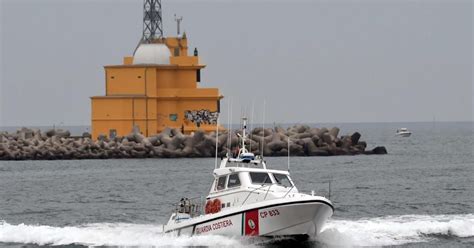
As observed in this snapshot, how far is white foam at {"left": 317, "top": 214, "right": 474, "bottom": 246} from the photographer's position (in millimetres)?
29531

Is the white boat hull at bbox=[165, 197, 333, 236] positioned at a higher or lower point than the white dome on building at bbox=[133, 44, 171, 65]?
lower

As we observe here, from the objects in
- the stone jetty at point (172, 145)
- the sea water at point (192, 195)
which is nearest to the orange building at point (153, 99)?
the stone jetty at point (172, 145)

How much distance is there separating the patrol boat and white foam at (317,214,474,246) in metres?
1.04

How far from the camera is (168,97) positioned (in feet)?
237

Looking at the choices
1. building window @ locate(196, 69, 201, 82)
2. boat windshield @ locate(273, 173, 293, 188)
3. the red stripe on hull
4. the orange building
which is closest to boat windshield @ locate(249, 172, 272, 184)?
boat windshield @ locate(273, 173, 293, 188)

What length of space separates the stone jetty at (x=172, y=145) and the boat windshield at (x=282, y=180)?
3601cm

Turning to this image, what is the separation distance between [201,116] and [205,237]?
4490 centimetres

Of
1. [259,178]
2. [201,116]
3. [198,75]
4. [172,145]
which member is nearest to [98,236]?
[259,178]

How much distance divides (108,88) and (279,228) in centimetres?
4640

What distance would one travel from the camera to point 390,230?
32.2 metres

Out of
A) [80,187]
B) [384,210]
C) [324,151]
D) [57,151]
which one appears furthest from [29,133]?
[384,210]

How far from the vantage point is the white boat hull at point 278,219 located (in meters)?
27.3

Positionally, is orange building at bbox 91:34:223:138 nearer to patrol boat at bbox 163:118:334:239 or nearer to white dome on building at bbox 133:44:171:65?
white dome on building at bbox 133:44:171:65

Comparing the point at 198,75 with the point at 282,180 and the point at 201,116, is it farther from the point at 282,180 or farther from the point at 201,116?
the point at 282,180
